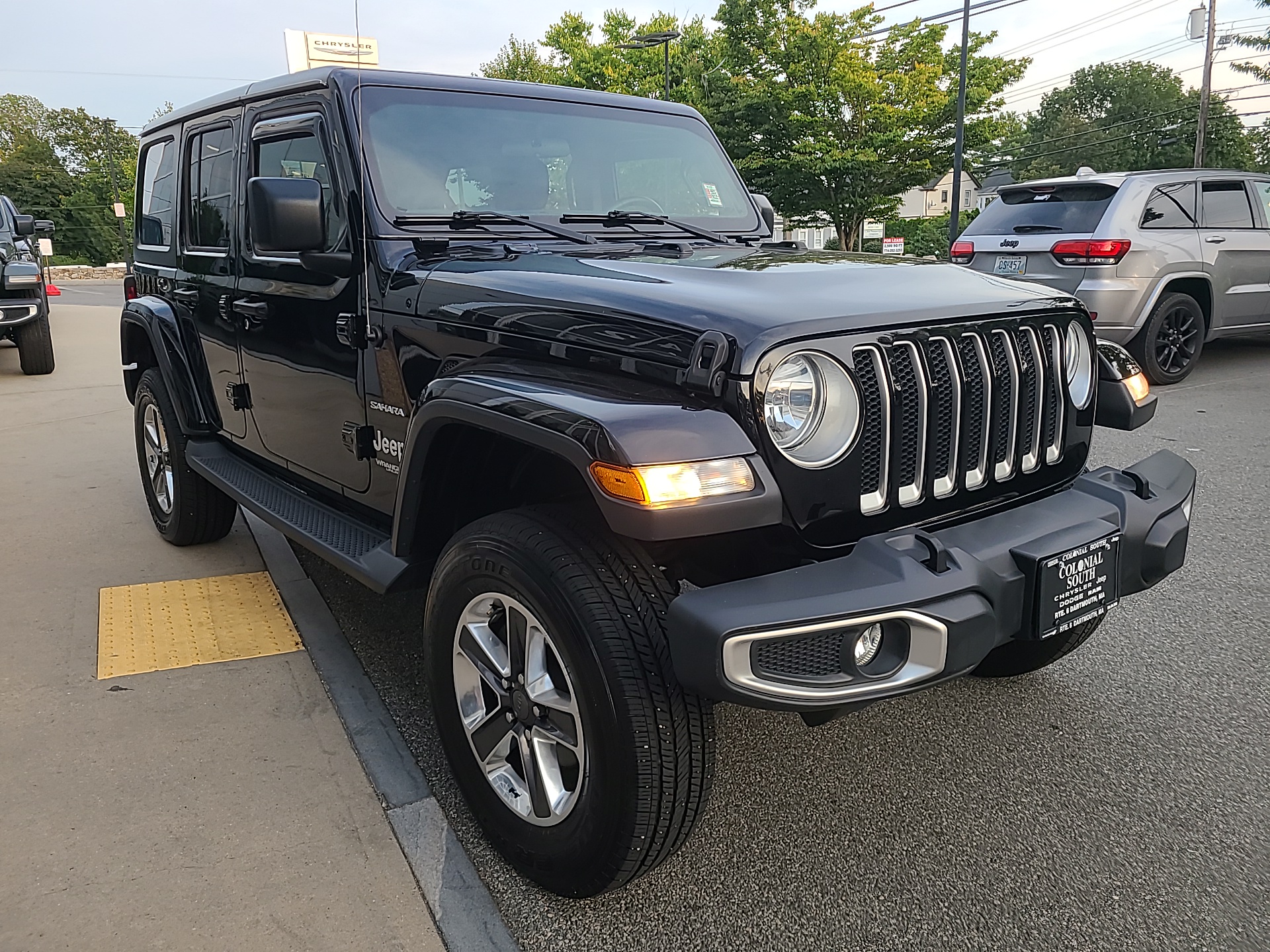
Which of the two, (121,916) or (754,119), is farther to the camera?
(754,119)

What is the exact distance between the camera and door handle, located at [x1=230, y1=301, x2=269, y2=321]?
3.46 m

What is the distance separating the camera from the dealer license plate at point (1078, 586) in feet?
6.74

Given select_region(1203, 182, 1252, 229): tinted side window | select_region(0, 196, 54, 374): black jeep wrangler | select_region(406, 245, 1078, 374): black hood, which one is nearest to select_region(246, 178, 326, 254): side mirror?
select_region(406, 245, 1078, 374): black hood

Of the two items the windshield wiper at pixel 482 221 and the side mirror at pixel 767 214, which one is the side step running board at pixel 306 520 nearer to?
the windshield wiper at pixel 482 221

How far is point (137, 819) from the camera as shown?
2529 millimetres

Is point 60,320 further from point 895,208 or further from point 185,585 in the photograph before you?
point 895,208

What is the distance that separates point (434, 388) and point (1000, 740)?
6.43 feet

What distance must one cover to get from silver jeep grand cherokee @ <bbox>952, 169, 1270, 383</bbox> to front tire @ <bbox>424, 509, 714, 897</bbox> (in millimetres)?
6750

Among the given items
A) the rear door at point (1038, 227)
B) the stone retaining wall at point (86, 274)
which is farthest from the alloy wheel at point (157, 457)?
the stone retaining wall at point (86, 274)

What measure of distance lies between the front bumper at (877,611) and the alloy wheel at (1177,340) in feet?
23.6

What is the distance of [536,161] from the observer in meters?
3.21

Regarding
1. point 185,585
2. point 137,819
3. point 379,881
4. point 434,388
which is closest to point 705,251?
point 434,388

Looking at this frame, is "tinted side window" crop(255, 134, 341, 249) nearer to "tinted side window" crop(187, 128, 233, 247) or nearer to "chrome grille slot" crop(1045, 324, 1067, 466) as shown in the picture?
"tinted side window" crop(187, 128, 233, 247)

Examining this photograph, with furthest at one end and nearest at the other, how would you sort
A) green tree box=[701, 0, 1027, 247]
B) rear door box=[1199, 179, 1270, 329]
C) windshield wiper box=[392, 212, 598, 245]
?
1. green tree box=[701, 0, 1027, 247]
2. rear door box=[1199, 179, 1270, 329]
3. windshield wiper box=[392, 212, 598, 245]
